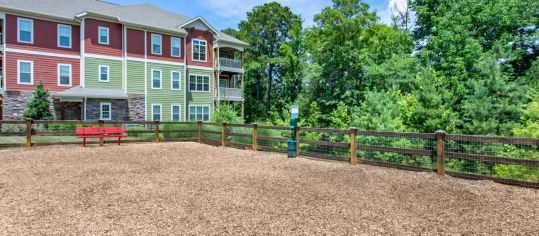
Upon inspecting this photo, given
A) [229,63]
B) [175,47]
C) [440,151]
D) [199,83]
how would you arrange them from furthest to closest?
1. [229,63]
2. [199,83]
3. [175,47]
4. [440,151]

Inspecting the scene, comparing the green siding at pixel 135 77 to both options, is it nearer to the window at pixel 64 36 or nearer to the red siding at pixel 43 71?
the red siding at pixel 43 71

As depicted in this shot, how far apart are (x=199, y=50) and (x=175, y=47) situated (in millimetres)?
2151

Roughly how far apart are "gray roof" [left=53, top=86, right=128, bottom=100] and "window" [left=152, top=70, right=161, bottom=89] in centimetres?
247

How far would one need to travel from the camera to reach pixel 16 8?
19.0 m

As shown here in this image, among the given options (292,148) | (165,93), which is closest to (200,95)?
(165,93)

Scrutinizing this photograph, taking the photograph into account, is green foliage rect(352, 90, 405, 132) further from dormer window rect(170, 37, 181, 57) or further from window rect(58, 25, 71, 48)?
window rect(58, 25, 71, 48)

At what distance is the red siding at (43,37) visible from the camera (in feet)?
62.7

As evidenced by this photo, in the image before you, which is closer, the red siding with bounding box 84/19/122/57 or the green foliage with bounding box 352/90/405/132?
the green foliage with bounding box 352/90/405/132

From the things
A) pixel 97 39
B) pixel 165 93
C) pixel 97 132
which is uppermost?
pixel 97 39

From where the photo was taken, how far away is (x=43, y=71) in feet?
66.4

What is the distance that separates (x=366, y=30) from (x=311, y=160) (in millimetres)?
19492

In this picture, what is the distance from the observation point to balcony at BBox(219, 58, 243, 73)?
27670mm

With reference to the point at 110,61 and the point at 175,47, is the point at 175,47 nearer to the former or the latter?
the point at 175,47

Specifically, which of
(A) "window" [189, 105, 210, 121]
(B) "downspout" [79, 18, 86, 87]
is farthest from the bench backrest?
(A) "window" [189, 105, 210, 121]
